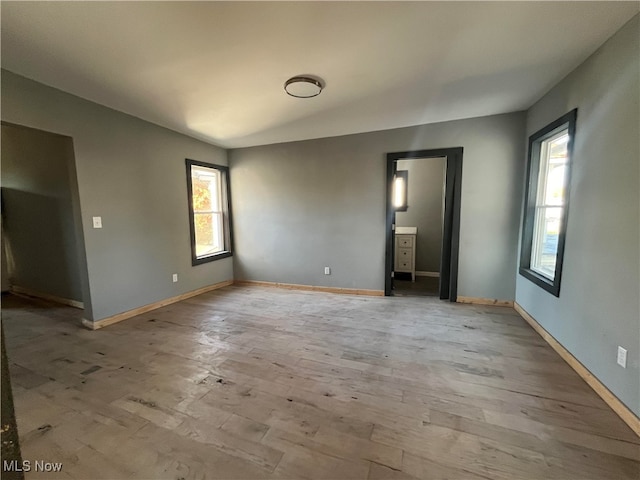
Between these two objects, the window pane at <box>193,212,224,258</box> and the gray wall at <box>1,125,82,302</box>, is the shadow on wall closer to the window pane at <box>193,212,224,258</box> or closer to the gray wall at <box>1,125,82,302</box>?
the gray wall at <box>1,125,82,302</box>

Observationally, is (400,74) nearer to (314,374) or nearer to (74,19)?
(74,19)

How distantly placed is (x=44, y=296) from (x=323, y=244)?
165 inches

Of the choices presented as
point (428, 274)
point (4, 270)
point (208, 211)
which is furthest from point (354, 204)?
point (4, 270)

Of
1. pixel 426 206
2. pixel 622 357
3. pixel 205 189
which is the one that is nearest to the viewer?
pixel 622 357

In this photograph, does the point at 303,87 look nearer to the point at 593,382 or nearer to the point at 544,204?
the point at 544,204

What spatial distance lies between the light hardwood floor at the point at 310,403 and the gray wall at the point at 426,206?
2.28 meters

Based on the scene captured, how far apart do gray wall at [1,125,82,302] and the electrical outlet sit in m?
5.26

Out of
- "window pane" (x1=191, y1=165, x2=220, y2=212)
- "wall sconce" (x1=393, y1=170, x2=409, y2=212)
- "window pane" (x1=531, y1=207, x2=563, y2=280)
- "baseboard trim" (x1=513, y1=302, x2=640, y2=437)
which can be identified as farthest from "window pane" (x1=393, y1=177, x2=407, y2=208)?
"window pane" (x1=191, y1=165, x2=220, y2=212)

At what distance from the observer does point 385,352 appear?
2.48 m

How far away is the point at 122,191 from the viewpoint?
10.5 feet

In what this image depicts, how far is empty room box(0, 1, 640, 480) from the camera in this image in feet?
5.19

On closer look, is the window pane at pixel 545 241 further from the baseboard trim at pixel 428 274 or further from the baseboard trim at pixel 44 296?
the baseboard trim at pixel 44 296

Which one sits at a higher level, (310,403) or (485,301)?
(485,301)

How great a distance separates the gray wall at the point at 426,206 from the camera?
17.0 feet
